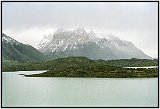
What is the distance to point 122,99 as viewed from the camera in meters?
26.1

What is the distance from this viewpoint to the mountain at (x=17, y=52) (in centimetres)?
16705

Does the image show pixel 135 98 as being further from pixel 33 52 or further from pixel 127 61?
pixel 33 52

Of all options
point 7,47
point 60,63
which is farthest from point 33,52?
point 60,63

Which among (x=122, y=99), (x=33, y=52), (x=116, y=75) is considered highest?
(x=122, y=99)

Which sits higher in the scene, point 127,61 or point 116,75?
point 116,75

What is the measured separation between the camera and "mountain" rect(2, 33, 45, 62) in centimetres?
16705

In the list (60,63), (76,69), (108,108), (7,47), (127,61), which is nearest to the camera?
(108,108)

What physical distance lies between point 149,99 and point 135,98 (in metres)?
1.20

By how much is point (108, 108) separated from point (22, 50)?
17043 cm

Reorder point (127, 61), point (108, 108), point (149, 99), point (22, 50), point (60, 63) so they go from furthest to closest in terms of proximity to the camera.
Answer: point (22, 50), point (127, 61), point (60, 63), point (149, 99), point (108, 108)

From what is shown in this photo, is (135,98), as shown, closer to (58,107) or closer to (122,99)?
(122,99)

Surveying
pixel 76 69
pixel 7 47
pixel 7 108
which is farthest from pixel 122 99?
pixel 7 47

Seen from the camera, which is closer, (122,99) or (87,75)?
(122,99)

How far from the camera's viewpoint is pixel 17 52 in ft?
579
